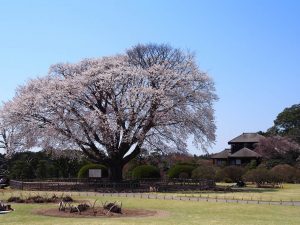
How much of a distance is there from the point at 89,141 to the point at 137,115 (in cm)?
561

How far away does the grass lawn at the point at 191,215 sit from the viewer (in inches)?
822

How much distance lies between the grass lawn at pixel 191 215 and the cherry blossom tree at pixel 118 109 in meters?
17.8

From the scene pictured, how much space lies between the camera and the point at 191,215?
2375 centimetres

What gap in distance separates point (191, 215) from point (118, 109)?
2566 centimetres

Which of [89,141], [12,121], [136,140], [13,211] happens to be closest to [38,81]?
[12,121]

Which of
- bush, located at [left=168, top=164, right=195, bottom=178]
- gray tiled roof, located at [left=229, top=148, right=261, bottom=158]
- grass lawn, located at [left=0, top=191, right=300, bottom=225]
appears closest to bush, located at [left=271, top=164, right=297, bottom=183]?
bush, located at [left=168, top=164, right=195, bottom=178]

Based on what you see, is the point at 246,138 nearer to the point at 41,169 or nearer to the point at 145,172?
the point at 145,172

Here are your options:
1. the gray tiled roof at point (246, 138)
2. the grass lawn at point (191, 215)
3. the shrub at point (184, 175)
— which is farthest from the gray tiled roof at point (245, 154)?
the grass lawn at point (191, 215)

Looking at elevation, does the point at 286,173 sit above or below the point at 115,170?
below

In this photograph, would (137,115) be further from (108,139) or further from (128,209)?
(128,209)

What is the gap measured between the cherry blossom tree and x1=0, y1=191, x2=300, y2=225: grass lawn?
17818 millimetres

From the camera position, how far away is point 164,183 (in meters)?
47.3

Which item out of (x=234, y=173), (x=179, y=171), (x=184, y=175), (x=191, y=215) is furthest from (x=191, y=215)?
(x=234, y=173)

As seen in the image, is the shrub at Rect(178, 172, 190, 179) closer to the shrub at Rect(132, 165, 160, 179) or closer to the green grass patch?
the shrub at Rect(132, 165, 160, 179)
